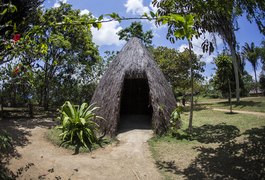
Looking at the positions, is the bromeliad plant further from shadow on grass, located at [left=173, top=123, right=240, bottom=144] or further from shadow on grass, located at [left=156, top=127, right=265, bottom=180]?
shadow on grass, located at [left=173, top=123, right=240, bottom=144]

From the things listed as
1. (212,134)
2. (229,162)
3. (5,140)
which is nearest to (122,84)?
(212,134)

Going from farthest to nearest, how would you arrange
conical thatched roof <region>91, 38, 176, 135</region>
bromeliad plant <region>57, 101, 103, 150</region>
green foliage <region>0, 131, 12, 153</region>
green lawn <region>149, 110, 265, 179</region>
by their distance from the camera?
1. conical thatched roof <region>91, 38, 176, 135</region>
2. bromeliad plant <region>57, 101, 103, 150</region>
3. green lawn <region>149, 110, 265, 179</region>
4. green foliage <region>0, 131, 12, 153</region>

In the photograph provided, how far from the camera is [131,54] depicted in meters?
11.3

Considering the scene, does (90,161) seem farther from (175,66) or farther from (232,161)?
(175,66)

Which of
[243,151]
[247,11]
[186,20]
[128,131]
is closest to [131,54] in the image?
[128,131]

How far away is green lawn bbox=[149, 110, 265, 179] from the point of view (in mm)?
6219

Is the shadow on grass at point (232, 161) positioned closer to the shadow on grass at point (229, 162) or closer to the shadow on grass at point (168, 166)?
the shadow on grass at point (229, 162)

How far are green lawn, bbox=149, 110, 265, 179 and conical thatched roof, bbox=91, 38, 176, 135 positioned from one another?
1.07 metres

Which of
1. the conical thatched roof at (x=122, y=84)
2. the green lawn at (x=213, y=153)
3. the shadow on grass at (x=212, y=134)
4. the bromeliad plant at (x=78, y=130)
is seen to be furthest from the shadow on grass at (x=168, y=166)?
the bromeliad plant at (x=78, y=130)

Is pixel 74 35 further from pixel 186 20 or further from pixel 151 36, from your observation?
pixel 186 20

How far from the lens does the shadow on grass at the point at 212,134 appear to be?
9325 mm

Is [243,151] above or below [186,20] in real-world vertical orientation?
below

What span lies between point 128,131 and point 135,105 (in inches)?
172

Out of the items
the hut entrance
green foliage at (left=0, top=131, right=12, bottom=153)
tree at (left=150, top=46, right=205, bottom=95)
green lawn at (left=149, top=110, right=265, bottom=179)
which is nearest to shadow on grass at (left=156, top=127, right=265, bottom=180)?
green lawn at (left=149, top=110, right=265, bottom=179)
